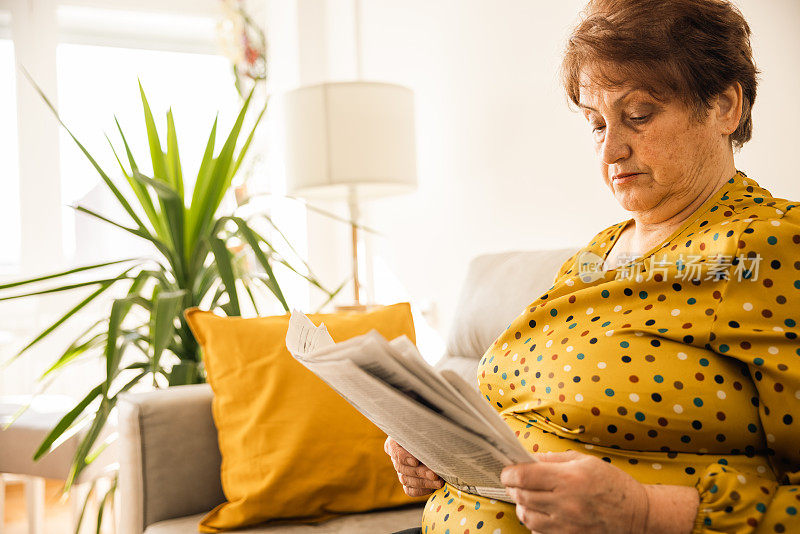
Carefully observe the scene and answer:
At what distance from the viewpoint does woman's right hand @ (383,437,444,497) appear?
0.88m

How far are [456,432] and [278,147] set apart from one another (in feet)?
5.91

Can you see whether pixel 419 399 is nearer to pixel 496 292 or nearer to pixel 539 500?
pixel 539 500

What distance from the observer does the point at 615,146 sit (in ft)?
2.93

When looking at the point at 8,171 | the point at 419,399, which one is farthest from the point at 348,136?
the point at 8,171

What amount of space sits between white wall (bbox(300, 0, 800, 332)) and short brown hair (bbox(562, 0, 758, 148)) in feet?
1.29

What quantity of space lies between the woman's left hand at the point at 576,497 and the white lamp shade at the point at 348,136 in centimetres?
157

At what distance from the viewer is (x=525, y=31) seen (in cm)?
187

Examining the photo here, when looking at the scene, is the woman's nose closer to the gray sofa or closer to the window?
the gray sofa

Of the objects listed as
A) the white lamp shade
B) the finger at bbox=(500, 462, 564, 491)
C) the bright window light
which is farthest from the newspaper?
the bright window light

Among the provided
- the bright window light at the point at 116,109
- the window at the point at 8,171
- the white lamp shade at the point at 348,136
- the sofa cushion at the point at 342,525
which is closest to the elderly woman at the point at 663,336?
the sofa cushion at the point at 342,525

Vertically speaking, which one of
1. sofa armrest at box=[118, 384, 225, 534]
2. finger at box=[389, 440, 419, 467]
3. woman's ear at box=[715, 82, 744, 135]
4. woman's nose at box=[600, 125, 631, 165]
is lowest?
sofa armrest at box=[118, 384, 225, 534]

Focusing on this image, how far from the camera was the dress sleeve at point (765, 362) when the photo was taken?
648 mm

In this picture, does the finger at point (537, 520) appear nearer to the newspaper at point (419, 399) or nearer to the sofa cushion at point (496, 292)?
the newspaper at point (419, 399)

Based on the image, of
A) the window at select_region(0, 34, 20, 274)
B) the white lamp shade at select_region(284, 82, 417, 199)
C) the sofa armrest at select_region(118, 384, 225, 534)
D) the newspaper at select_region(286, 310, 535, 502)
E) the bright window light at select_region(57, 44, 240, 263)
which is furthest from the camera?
the bright window light at select_region(57, 44, 240, 263)
